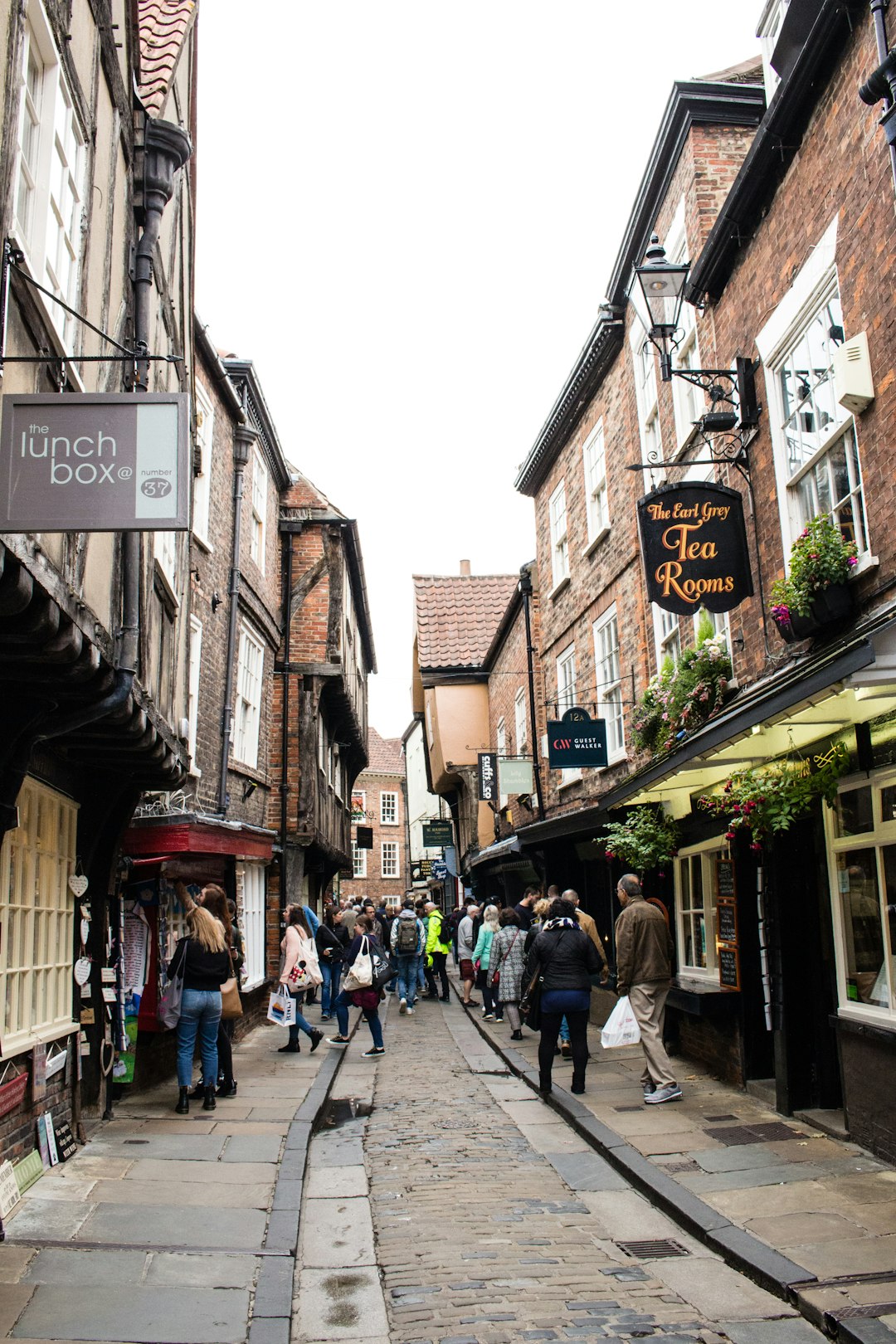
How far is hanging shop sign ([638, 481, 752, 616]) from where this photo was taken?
28.9ft

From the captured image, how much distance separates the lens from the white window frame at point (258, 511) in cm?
1723

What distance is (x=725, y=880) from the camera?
9.89 m

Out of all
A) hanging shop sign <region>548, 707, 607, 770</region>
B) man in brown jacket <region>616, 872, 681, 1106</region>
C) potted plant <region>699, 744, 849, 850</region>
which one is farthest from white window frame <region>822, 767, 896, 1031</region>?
hanging shop sign <region>548, 707, 607, 770</region>

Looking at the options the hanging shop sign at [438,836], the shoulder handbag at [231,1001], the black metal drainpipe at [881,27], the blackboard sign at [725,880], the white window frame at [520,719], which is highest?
the black metal drainpipe at [881,27]

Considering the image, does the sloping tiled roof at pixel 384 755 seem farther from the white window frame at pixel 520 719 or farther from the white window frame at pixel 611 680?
the white window frame at pixel 611 680

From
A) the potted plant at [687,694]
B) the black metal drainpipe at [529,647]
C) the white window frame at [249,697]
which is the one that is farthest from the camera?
the black metal drainpipe at [529,647]

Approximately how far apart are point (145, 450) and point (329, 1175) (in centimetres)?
508

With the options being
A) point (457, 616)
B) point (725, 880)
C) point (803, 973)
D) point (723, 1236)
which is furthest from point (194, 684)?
point (457, 616)

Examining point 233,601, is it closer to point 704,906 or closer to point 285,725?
point 285,725

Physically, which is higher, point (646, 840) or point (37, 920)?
point (646, 840)

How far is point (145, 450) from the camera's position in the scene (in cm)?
494

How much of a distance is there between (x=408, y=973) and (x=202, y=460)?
901 cm

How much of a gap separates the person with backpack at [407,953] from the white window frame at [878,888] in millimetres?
10699

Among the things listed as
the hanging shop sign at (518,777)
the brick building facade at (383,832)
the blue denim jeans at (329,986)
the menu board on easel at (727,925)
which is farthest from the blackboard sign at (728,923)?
the brick building facade at (383,832)
